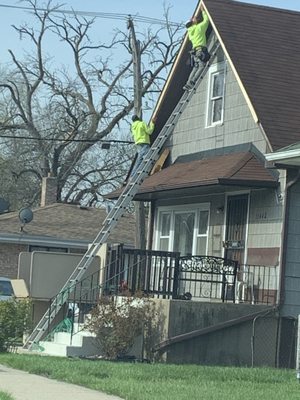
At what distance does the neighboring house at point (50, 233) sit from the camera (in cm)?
3500

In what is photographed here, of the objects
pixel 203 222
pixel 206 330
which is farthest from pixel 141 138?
pixel 206 330

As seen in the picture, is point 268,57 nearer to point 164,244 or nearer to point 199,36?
point 199,36

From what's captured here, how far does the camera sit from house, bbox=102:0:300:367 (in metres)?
18.0

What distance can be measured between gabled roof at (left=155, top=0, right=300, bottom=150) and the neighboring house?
13.4 m

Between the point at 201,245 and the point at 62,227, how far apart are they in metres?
15.4

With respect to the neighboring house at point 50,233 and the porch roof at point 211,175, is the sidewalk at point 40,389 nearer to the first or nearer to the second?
the porch roof at point 211,175

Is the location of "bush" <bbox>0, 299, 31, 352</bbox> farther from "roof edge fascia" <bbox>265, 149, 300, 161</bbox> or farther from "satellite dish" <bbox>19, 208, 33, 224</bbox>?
"satellite dish" <bbox>19, 208, 33, 224</bbox>

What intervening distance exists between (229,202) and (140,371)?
22.0ft

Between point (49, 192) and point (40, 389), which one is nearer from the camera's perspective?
point (40, 389)

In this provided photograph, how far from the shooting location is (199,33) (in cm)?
2109

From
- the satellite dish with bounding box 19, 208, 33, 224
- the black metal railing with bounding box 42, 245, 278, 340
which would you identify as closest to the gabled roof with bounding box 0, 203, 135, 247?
the satellite dish with bounding box 19, 208, 33, 224

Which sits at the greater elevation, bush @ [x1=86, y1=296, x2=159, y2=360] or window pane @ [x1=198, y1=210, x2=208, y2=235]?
window pane @ [x1=198, y1=210, x2=208, y2=235]

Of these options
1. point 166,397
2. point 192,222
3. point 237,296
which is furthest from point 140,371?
point 192,222

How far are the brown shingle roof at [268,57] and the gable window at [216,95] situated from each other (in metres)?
0.99
